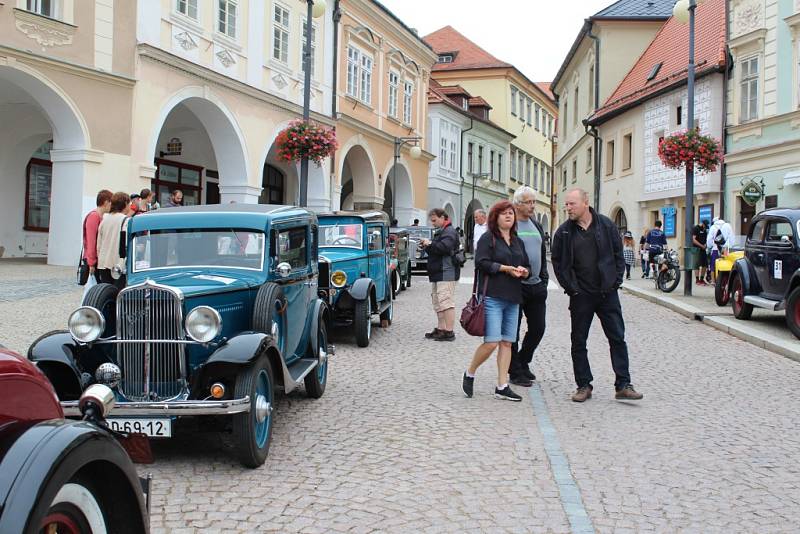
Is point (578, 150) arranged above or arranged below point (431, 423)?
above

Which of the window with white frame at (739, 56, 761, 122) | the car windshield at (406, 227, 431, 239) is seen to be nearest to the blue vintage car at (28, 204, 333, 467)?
the car windshield at (406, 227, 431, 239)

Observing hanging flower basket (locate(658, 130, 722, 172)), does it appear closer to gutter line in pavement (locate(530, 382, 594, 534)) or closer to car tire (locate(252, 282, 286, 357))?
gutter line in pavement (locate(530, 382, 594, 534))

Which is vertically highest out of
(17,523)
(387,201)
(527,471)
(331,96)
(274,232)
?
(331,96)

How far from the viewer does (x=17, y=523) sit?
7.14 ft

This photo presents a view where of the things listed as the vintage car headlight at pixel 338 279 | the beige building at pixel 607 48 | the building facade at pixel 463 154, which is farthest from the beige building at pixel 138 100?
the building facade at pixel 463 154

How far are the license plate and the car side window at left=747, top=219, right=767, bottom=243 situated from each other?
10895 millimetres

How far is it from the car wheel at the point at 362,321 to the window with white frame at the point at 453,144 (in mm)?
36177

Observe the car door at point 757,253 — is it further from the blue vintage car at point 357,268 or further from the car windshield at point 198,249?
the car windshield at point 198,249

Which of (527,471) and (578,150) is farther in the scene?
(578,150)

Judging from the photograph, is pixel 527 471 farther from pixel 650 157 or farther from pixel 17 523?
pixel 650 157

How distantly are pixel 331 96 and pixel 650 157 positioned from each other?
1215 cm

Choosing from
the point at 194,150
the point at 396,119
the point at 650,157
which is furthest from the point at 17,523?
the point at 396,119

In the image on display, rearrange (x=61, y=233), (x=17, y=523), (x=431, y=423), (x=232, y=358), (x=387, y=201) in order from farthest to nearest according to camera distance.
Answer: (x=387, y=201) → (x=61, y=233) → (x=431, y=423) → (x=232, y=358) → (x=17, y=523)

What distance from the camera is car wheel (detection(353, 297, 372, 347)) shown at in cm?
1003
